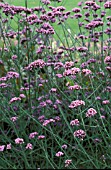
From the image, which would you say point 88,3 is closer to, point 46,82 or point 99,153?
point 46,82

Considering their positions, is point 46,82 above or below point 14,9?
below

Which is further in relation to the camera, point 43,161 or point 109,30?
point 109,30

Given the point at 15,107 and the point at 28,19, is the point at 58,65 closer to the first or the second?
the point at 28,19

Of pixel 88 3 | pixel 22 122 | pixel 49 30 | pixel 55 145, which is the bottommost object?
pixel 55 145

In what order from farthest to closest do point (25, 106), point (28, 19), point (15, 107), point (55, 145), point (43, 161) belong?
point (25, 106), point (15, 107), point (55, 145), point (28, 19), point (43, 161)

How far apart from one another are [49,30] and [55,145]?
962mm

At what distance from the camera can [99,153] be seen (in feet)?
9.87

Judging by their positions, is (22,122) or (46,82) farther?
(46,82)

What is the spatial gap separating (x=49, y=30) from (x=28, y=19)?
187mm

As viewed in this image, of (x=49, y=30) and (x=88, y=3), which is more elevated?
(x=88, y=3)

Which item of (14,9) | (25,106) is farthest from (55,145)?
(14,9)

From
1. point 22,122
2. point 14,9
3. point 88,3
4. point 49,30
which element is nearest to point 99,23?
point 88,3

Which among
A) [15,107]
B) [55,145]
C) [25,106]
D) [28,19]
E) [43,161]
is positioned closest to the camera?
[43,161]

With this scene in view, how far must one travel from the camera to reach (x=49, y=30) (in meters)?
3.12
